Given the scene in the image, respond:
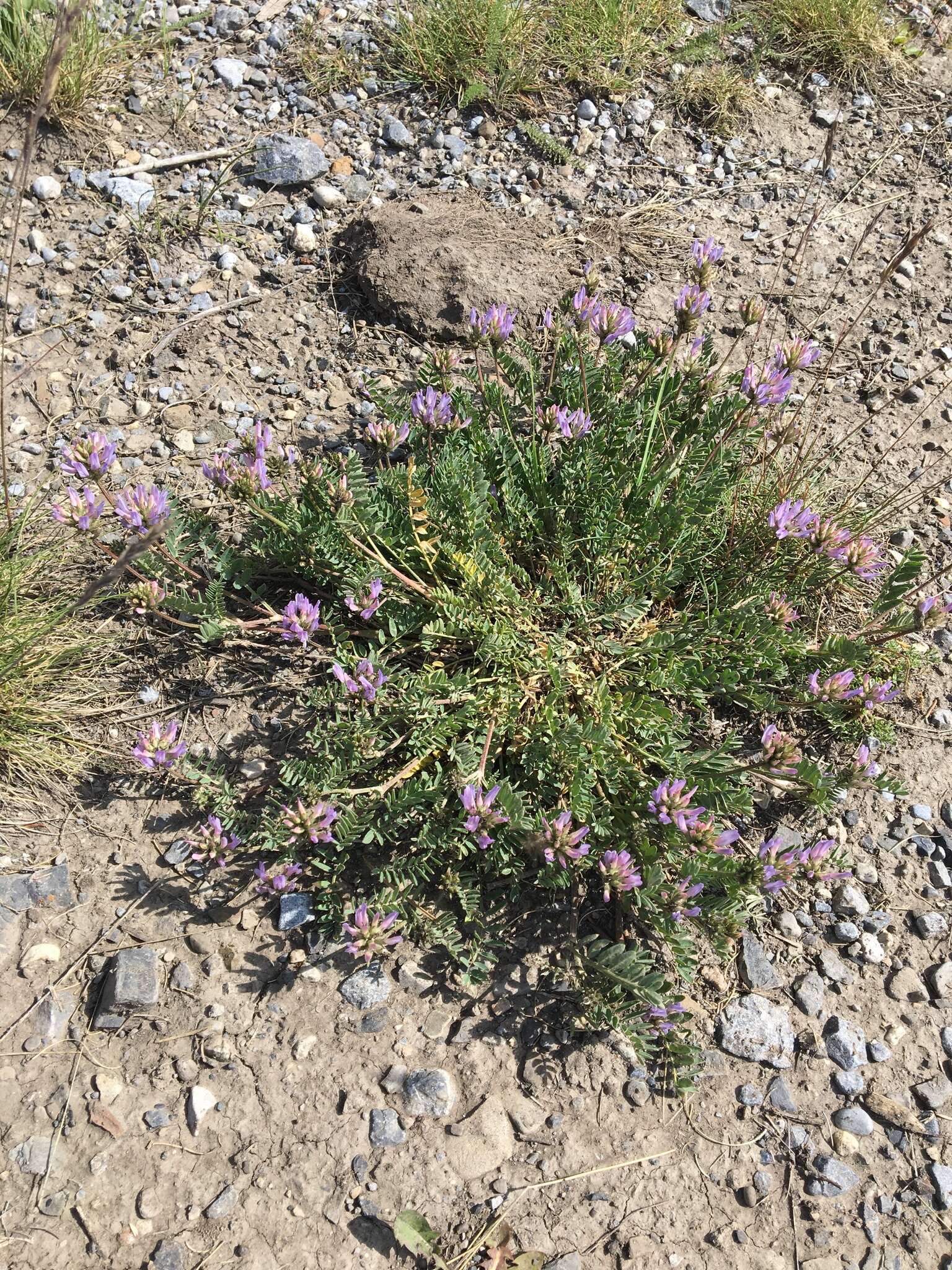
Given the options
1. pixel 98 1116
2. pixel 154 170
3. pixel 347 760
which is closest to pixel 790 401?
pixel 347 760

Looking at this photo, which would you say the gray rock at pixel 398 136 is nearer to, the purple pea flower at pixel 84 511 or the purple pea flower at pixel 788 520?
the purple pea flower at pixel 84 511

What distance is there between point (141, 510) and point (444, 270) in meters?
2.02

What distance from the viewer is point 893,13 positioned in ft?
19.2

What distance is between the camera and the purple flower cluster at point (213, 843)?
2822 millimetres

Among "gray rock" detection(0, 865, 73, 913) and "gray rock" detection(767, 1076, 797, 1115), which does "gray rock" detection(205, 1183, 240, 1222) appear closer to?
"gray rock" detection(0, 865, 73, 913)

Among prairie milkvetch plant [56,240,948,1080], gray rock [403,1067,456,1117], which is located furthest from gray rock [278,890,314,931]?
gray rock [403,1067,456,1117]

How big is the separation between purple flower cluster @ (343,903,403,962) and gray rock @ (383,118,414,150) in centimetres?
393

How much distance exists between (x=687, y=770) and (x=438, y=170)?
3474 millimetres

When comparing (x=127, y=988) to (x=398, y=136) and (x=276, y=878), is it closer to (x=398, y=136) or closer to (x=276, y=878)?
(x=276, y=878)

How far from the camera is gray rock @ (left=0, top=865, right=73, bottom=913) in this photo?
2.97 m

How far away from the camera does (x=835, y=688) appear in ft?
9.51

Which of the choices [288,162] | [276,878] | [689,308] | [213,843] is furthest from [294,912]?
[288,162]

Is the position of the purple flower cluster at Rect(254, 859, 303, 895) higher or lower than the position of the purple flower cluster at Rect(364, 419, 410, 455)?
lower

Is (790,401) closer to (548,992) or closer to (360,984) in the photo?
(548,992)
